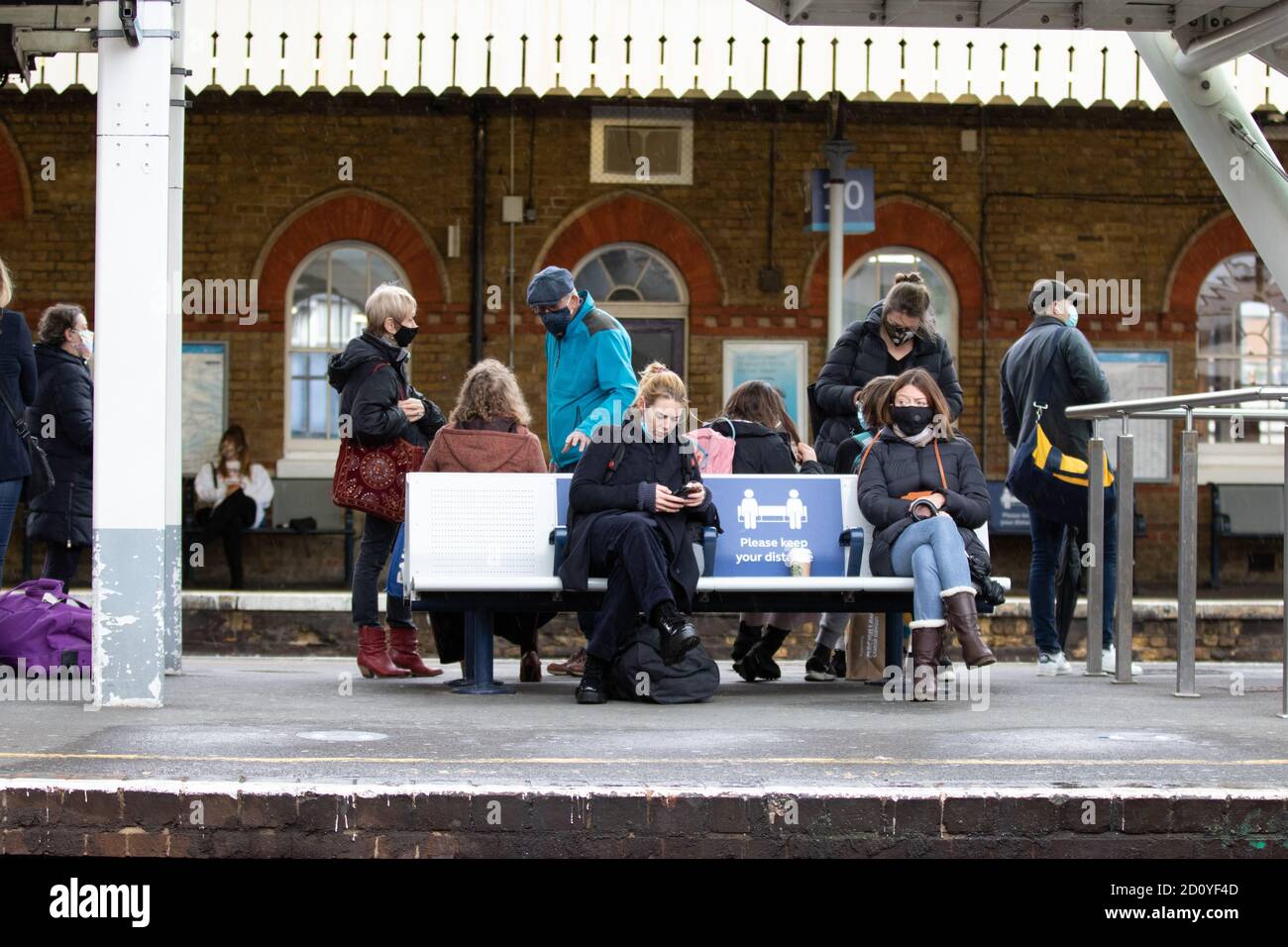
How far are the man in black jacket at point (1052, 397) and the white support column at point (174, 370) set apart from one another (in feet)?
13.7

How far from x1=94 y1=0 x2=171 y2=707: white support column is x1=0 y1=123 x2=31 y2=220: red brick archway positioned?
432 inches

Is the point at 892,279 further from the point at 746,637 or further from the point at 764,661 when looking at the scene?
the point at 764,661

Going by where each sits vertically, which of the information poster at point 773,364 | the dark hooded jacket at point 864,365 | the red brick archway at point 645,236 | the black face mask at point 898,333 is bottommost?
Answer: the dark hooded jacket at point 864,365

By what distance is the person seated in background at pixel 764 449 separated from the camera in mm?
8953

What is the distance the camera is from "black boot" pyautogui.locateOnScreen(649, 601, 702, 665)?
25.0 feet

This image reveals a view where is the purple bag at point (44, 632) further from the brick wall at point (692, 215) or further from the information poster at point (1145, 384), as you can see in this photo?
the information poster at point (1145, 384)

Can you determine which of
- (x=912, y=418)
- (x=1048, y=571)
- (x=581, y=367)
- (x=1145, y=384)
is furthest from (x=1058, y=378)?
(x=1145, y=384)

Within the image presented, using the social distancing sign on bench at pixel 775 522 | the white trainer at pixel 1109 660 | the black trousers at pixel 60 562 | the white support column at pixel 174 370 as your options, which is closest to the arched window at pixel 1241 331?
the white trainer at pixel 1109 660

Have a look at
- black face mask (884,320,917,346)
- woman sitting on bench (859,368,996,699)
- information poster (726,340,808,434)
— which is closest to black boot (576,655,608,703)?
woman sitting on bench (859,368,996,699)

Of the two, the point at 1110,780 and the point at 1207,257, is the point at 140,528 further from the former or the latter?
the point at 1207,257

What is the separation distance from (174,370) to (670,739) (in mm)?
3688

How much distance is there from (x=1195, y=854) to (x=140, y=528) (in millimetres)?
4246

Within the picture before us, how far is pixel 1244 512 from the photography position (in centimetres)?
1795
